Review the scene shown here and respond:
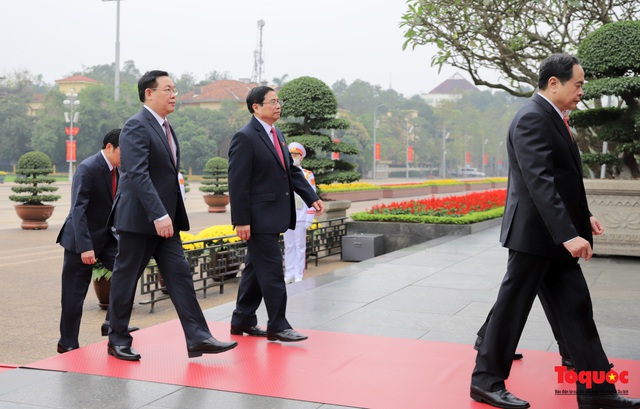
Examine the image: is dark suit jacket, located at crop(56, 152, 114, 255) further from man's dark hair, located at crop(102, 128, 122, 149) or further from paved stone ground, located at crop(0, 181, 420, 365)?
paved stone ground, located at crop(0, 181, 420, 365)

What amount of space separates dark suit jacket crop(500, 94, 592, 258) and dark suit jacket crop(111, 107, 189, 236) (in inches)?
73.9

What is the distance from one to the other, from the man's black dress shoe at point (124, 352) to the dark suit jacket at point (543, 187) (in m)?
2.16

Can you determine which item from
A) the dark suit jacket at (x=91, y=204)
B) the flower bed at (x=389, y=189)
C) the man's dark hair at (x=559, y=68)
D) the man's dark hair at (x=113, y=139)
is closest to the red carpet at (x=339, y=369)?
the dark suit jacket at (x=91, y=204)

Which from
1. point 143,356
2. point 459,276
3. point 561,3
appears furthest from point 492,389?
point 561,3

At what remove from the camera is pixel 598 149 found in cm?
1226

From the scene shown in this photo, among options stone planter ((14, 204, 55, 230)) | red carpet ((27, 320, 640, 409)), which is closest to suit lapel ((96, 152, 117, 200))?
red carpet ((27, 320, 640, 409))

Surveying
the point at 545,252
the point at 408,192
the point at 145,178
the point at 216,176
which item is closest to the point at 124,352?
the point at 145,178

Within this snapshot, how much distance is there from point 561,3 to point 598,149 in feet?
8.49

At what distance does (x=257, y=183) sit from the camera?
4762 millimetres

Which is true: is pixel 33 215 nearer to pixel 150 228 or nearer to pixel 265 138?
pixel 265 138

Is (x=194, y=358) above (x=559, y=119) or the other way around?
the other way around

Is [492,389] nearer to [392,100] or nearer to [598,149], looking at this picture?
[598,149]

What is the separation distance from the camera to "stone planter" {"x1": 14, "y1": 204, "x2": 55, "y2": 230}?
15.5 m

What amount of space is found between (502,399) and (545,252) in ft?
2.25
